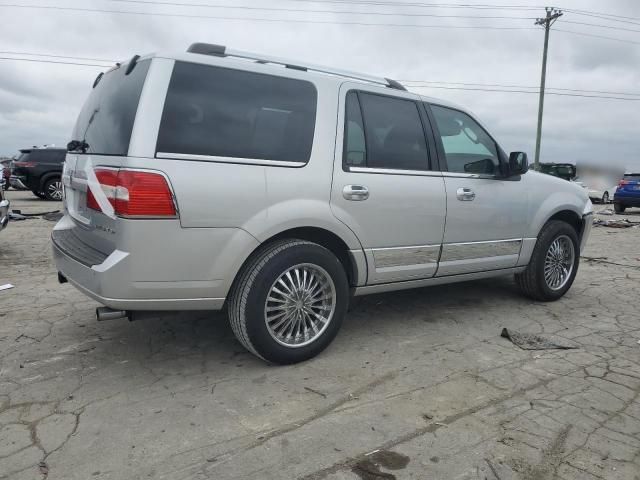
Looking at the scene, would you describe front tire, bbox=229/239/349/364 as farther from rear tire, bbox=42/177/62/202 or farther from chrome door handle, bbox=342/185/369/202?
rear tire, bbox=42/177/62/202

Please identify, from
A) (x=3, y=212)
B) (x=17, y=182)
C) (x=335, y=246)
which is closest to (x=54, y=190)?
(x=17, y=182)

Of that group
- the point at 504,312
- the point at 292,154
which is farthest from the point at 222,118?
the point at 504,312

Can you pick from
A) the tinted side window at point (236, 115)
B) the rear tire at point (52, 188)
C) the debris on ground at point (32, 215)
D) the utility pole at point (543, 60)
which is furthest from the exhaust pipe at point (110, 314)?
the utility pole at point (543, 60)

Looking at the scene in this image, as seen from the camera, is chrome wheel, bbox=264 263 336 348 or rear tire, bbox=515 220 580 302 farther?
rear tire, bbox=515 220 580 302

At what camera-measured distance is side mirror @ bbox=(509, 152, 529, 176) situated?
444 centimetres

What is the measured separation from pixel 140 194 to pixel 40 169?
15.0 metres

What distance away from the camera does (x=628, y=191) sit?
16750 millimetres

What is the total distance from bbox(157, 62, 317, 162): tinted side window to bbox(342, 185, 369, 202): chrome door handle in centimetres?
36

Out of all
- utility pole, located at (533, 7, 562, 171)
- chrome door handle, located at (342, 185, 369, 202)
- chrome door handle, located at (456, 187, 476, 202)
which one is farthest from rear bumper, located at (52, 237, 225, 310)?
utility pole, located at (533, 7, 562, 171)

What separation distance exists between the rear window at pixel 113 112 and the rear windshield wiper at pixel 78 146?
0.03 meters

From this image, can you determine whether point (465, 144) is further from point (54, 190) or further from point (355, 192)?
point (54, 190)

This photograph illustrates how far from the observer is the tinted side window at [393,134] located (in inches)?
144

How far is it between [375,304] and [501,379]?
1.74 meters

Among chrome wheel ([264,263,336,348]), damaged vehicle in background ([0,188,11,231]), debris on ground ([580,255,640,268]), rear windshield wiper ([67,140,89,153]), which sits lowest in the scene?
debris on ground ([580,255,640,268])
